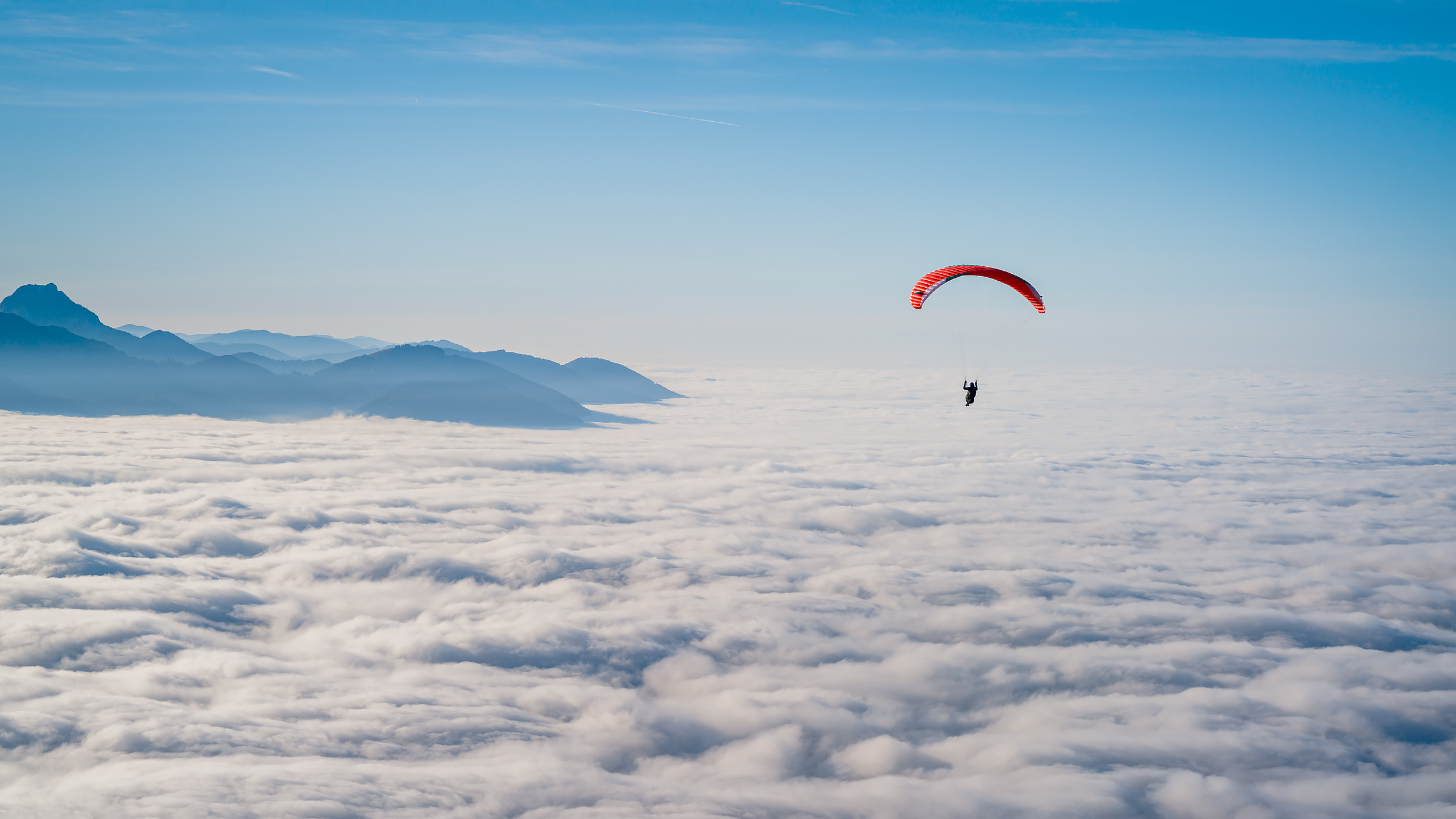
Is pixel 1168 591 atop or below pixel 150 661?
atop

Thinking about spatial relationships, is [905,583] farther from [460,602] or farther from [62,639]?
[62,639]

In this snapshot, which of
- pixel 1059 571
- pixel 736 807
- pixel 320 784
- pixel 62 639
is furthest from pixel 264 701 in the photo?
pixel 1059 571

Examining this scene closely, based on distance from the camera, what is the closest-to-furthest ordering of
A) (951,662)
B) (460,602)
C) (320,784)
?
(320,784) → (951,662) → (460,602)

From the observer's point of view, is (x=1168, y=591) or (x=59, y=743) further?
(x=1168, y=591)

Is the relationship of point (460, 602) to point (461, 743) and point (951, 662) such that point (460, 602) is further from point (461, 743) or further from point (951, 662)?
point (951, 662)

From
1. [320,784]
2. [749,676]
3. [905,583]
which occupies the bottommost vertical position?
[320,784]

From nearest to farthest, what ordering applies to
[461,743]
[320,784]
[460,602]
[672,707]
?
[320,784]
[461,743]
[672,707]
[460,602]

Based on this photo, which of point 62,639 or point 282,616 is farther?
point 282,616

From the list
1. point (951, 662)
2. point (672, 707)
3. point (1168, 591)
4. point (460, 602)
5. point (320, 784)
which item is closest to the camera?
point (320, 784)

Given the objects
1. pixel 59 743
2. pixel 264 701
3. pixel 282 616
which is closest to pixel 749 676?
pixel 264 701
